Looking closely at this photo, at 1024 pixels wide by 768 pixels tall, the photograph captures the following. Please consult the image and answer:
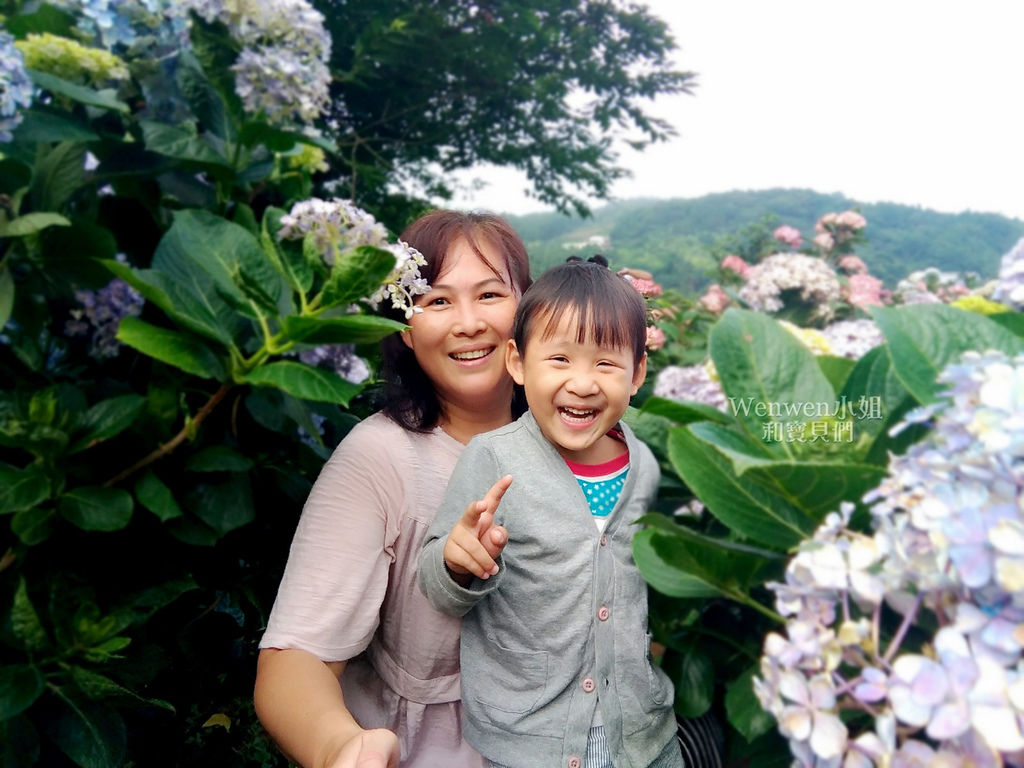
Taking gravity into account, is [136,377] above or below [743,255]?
above

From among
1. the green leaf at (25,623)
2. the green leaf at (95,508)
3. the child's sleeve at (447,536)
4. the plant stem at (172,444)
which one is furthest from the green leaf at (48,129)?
the child's sleeve at (447,536)

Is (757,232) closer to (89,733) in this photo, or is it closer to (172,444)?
(172,444)

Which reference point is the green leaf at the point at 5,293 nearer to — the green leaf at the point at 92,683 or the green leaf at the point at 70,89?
the green leaf at the point at 70,89

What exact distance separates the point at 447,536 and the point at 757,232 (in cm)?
641

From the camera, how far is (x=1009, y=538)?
40 centimetres

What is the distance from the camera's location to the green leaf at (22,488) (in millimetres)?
954

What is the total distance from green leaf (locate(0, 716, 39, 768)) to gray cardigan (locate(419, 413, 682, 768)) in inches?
22.8

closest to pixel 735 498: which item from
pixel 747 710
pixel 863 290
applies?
pixel 747 710

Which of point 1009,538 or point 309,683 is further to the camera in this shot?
point 309,683

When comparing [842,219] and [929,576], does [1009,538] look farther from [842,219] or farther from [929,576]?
[842,219]

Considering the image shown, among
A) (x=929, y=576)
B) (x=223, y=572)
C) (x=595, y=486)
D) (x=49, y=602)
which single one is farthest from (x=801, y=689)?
(x=223, y=572)

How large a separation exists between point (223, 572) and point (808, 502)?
45.6 inches

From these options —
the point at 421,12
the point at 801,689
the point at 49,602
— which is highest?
the point at 421,12

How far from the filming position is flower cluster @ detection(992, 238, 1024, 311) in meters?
0.66
